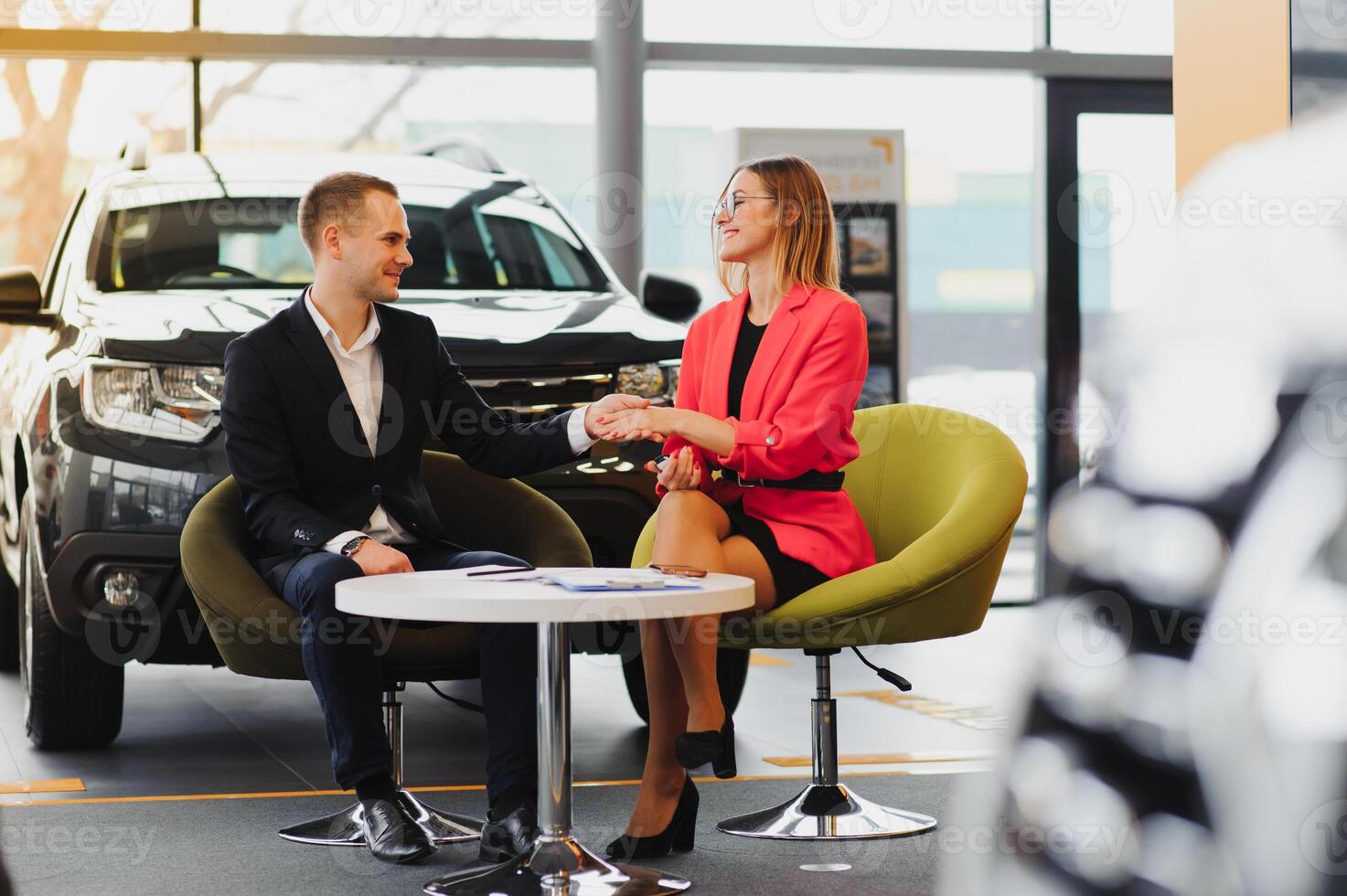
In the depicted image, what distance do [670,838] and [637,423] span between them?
731 mm

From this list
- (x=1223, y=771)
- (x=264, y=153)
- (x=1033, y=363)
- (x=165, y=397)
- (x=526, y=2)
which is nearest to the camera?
(x=1223, y=771)

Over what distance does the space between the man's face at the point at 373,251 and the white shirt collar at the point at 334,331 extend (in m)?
0.05

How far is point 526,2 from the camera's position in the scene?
684 cm

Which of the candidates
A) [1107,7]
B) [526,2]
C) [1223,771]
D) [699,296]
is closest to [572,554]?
[699,296]

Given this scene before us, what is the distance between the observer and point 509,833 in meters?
2.63

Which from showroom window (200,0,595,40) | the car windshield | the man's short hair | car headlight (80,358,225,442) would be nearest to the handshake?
the man's short hair

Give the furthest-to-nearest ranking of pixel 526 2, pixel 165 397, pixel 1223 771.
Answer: pixel 526 2 → pixel 165 397 → pixel 1223 771

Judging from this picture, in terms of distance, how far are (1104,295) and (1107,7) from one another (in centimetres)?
131

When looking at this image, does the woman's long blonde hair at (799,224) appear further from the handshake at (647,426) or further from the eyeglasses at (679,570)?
the eyeglasses at (679,570)

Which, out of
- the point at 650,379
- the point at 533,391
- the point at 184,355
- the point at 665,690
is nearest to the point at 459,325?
the point at 533,391

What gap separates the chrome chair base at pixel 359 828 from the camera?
9.30ft

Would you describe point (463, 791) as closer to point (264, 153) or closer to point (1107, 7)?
point (264, 153)

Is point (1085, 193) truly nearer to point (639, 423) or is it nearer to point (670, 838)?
point (639, 423)

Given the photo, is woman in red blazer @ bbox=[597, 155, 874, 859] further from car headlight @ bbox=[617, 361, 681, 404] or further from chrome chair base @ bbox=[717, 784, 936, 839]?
car headlight @ bbox=[617, 361, 681, 404]
